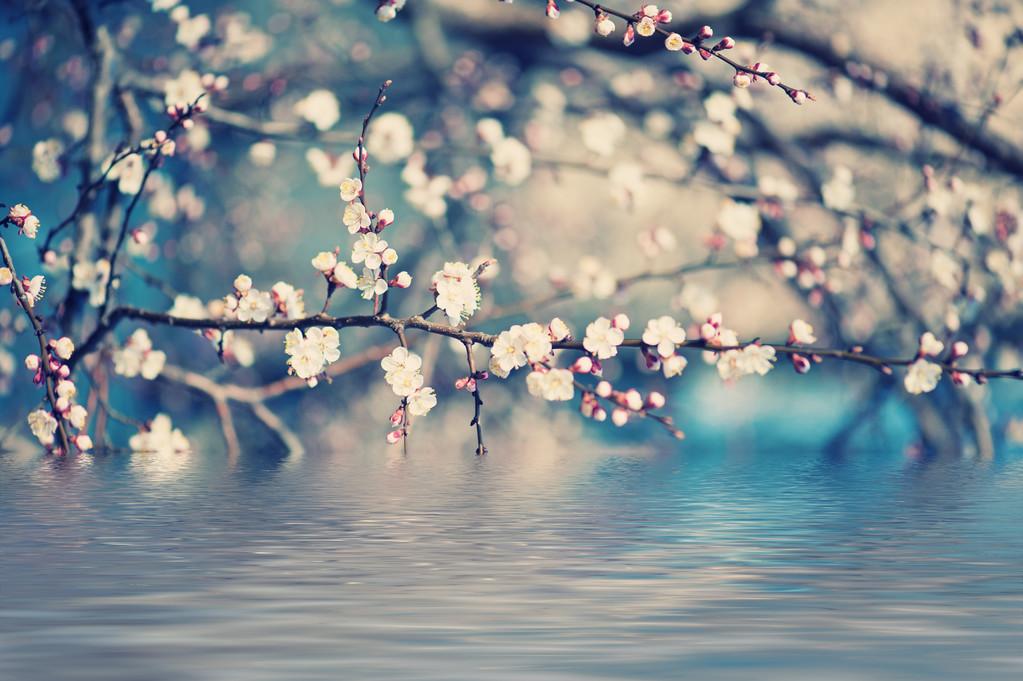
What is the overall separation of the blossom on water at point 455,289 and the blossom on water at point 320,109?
2.79 m

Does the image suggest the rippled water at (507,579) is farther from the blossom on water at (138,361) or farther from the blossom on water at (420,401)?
the blossom on water at (138,361)

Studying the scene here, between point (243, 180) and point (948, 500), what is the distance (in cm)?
375

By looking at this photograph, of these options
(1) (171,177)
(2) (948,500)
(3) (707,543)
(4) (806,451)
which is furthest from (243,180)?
(3) (707,543)

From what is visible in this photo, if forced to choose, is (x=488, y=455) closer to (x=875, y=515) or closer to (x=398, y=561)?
(x=875, y=515)

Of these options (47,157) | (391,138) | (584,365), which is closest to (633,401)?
(584,365)

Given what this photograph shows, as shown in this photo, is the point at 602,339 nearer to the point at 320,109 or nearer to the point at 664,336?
the point at 664,336

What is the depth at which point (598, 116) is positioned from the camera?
6605mm

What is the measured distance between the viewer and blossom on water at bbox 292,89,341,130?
6246 mm

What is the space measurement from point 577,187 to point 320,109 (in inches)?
43.7

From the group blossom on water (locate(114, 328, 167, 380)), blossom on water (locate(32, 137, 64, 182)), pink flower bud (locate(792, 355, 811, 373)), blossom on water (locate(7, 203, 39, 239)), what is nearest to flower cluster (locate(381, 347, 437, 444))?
pink flower bud (locate(792, 355, 811, 373))

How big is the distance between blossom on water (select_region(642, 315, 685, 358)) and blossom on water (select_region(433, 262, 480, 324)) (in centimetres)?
39

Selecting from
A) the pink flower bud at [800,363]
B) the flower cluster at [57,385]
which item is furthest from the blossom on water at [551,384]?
the flower cluster at [57,385]

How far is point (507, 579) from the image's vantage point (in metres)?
2.39

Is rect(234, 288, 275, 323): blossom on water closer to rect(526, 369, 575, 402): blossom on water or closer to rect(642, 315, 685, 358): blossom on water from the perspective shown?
rect(526, 369, 575, 402): blossom on water
